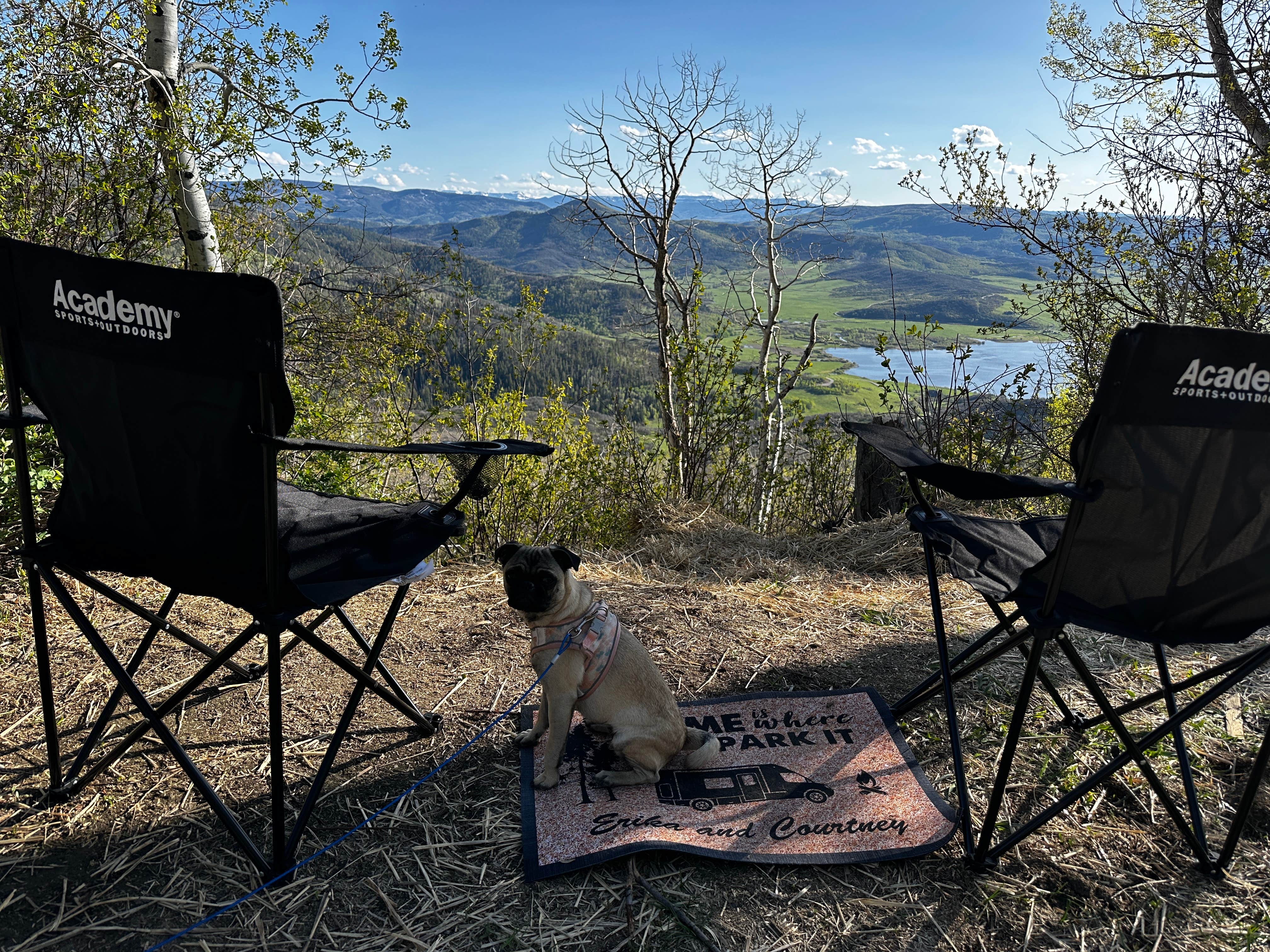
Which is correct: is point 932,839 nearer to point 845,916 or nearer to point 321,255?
point 845,916

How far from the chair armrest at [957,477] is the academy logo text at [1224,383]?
290 mm

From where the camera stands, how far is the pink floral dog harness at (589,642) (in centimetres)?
207


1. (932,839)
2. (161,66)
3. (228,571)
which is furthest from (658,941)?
(161,66)

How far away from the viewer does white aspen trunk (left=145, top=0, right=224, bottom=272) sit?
4336 mm

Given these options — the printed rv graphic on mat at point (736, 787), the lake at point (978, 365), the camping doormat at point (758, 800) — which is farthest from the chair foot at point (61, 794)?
the lake at point (978, 365)

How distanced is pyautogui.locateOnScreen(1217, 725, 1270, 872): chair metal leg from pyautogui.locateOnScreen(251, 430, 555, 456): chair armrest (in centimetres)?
195

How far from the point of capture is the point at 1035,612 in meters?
1.84

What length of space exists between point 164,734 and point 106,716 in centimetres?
55

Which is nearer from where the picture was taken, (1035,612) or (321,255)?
(1035,612)

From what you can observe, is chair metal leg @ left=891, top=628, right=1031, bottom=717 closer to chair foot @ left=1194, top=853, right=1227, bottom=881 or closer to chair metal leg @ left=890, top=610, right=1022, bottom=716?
chair metal leg @ left=890, top=610, right=1022, bottom=716

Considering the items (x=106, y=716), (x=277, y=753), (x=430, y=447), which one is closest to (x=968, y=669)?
(x=430, y=447)

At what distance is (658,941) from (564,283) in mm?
85529

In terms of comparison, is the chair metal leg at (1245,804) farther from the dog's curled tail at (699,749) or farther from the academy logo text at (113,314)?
the academy logo text at (113,314)

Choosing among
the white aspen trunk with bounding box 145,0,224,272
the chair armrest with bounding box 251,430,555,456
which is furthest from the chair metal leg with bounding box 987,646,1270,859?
the white aspen trunk with bounding box 145,0,224,272
